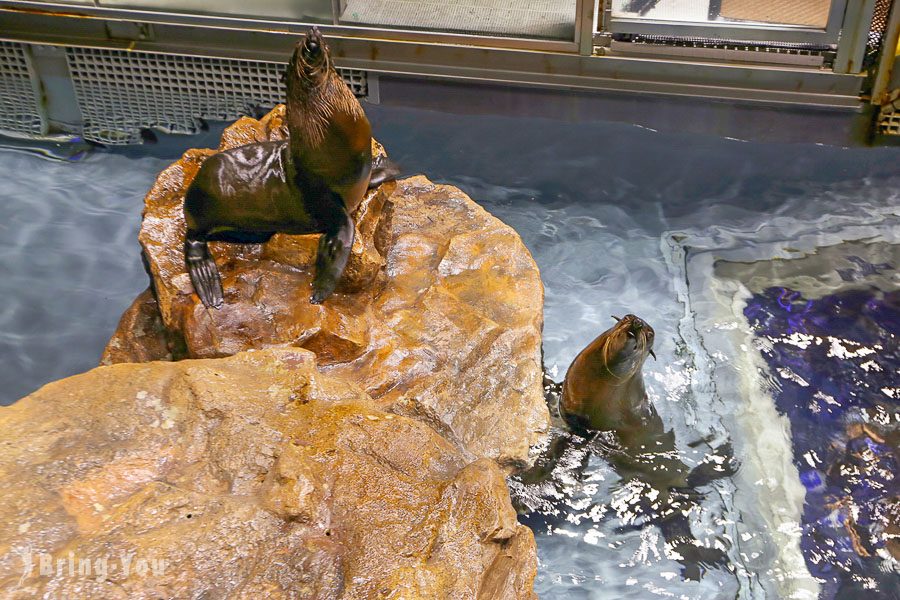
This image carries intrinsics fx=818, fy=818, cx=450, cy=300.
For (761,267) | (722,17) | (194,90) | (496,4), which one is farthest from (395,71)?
(761,267)

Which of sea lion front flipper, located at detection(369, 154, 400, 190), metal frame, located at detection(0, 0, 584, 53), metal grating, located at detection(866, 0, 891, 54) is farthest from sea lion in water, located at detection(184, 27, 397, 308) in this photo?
metal grating, located at detection(866, 0, 891, 54)

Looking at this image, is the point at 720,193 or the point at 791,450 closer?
the point at 791,450

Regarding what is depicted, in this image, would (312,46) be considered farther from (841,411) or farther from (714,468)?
(841,411)

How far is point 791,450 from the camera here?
3545mm

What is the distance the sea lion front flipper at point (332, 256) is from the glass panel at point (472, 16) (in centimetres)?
212

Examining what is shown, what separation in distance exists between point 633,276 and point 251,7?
2.87 meters

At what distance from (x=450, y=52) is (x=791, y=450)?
296 cm

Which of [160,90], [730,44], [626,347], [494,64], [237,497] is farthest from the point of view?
[160,90]

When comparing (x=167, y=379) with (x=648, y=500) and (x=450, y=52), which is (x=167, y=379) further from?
(x=450, y=52)

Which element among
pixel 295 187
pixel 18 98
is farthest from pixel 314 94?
pixel 18 98

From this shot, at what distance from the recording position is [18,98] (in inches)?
220

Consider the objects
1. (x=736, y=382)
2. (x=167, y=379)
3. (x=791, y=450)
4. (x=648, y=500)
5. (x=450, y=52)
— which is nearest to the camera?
(x=167, y=379)

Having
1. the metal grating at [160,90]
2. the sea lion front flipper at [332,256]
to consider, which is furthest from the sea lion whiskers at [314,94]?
the metal grating at [160,90]

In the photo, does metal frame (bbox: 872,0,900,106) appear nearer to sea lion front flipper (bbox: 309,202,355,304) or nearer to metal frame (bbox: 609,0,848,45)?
metal frame (bbox: 609,0,848,45)
